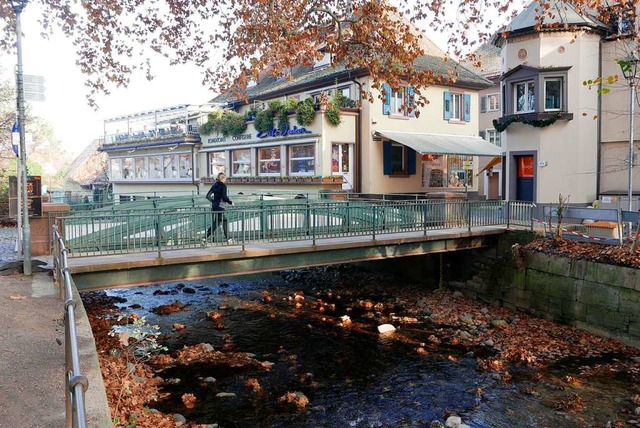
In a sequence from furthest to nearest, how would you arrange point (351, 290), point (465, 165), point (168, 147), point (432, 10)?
1. point (168, 147)
2. point (465, 165)
3. point (351, 290)
4. point (432, 10)

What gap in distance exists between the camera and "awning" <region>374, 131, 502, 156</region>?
24.7 meters

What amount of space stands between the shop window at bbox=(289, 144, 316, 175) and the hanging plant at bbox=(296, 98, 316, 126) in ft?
3.83

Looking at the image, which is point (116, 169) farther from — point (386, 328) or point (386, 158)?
point (386, 328)

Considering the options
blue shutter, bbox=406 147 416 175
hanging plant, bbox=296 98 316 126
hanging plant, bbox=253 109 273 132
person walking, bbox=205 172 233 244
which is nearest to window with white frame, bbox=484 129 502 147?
blue shutter, bbox=406 147 416 175

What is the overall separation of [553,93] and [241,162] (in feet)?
51.5

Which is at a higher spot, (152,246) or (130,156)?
(130,156)

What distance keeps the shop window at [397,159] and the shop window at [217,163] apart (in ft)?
32.0

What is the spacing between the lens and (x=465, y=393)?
10.3m

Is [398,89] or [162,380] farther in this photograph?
[398,89]

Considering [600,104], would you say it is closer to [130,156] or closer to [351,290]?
[351,290]

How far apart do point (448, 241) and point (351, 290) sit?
4.01 m

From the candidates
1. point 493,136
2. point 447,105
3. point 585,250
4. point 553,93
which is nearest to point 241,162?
point 447,105

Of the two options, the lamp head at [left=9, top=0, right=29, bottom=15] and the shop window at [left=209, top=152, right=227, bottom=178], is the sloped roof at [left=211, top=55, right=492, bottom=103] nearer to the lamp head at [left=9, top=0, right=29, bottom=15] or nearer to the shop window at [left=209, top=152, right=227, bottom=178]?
the shop window at [left=209, top=152, right=227, bottom=178]

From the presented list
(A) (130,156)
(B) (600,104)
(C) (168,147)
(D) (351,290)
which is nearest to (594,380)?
(D) (351,290)
